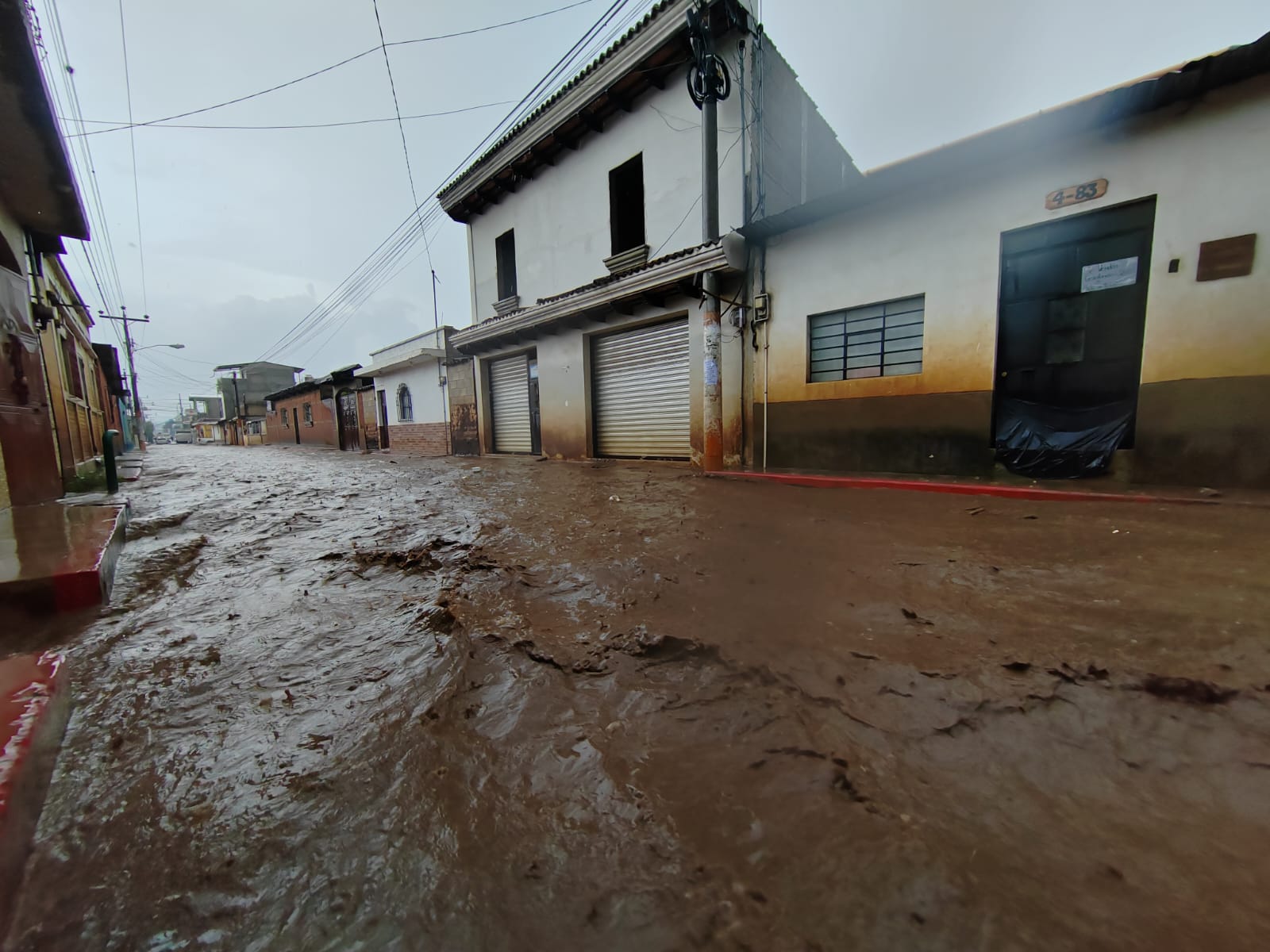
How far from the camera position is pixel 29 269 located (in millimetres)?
5758

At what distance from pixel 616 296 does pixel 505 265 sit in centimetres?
543

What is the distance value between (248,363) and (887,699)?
4866 cm

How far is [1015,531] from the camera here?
133 inches

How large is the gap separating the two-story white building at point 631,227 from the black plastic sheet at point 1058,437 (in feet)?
10.7

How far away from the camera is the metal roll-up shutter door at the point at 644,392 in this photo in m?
8.38

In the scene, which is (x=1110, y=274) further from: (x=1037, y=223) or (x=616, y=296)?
(x=616, y=296)

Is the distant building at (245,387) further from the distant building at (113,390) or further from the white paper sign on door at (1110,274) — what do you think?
the white paper sign on door at (1110,274)

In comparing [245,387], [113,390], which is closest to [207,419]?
[245,387]

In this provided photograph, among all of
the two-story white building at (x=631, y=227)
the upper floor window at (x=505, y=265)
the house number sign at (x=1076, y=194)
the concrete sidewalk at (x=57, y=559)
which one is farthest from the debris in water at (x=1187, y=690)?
the upper floor window at (x=505, y=265)

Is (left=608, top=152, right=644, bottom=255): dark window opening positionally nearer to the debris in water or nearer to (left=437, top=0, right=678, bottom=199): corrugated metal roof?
(left=437, top=0, right=678, bottom=199): corrugated metal roof

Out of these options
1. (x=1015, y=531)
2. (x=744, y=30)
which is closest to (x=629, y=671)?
(x=1015, y=531)

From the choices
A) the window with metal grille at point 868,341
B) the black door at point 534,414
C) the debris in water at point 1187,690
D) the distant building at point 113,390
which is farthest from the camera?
the distant building at point 113,390

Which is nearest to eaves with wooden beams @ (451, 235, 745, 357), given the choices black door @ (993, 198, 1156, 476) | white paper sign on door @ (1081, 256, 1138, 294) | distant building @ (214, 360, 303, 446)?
black door @ (993, 198, 1156, 476)

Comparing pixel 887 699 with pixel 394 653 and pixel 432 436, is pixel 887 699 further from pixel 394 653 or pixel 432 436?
pixel 432 436
